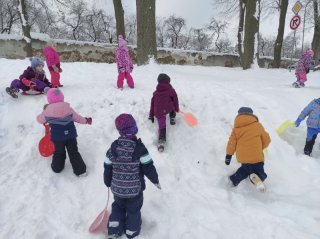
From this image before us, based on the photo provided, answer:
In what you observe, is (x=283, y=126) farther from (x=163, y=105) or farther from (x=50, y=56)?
(x=50, y=56)

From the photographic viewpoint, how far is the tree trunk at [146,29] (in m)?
10.3

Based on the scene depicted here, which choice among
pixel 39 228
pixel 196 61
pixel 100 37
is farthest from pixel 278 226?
pixel 100 37

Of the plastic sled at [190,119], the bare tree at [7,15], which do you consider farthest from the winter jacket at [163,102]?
the bare tree at [7,15]

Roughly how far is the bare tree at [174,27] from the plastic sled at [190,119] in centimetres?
5262

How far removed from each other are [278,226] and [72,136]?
3163 mm

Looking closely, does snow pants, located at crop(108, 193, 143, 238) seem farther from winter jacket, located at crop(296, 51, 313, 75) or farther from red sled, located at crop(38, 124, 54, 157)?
winter jacket, located at crop(296, 51, 313, 75)

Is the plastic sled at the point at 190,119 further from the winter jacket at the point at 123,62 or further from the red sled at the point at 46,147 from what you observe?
the red sled at the point at 46,147

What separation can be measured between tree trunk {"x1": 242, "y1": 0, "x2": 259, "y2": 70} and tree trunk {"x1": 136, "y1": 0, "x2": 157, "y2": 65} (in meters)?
5.52

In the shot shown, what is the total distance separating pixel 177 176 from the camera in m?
5.13

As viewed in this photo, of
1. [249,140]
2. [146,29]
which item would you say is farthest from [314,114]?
[146,29]

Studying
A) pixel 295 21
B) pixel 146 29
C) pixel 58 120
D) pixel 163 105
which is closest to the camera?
pixel 58 120

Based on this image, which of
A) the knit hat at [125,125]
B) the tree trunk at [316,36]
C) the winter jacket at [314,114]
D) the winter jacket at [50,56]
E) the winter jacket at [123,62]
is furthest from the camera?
the tree trunk at [316,36]

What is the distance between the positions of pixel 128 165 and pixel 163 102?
2.53m

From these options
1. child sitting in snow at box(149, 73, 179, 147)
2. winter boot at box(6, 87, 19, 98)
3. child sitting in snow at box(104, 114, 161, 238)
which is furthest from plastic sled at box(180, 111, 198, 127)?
winter boot at box(6, 87, 19, 98)
